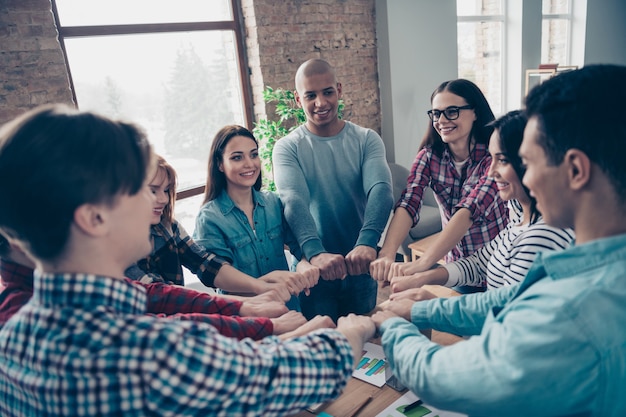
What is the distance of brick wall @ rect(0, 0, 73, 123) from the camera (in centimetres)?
290

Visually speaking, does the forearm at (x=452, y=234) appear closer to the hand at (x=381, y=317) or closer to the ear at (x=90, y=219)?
the hand at (x=381, y=317)

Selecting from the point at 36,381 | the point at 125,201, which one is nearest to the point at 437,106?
the point at 125,201

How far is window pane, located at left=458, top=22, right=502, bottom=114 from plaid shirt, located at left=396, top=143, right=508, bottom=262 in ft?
16.3

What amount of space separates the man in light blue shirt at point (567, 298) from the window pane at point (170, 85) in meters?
3.27

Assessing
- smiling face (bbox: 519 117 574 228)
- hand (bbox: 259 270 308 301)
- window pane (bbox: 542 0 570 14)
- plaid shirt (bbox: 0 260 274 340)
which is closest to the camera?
smiling face (bbox: 519 117 574 228)

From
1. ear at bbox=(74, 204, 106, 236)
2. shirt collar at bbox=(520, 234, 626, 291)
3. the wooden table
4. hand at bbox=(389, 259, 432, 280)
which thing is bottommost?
the wooden table

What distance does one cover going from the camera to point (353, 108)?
5.09m

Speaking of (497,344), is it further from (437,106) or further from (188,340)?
(437,106)

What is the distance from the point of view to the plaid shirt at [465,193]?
6.14 ft

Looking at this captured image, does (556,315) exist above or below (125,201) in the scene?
below

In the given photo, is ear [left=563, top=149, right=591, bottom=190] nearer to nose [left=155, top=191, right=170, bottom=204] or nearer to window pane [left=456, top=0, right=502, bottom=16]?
nose [left=155, top=191, right=170, bottom=204]

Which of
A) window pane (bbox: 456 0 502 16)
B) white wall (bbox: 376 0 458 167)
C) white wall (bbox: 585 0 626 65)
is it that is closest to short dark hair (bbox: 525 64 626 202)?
white wall (bbox: 376 0 458 167)

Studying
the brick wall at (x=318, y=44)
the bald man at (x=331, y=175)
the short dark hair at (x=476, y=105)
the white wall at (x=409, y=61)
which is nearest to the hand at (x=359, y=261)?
the bald man at (x=331, y=175)

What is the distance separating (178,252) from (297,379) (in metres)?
1.16
